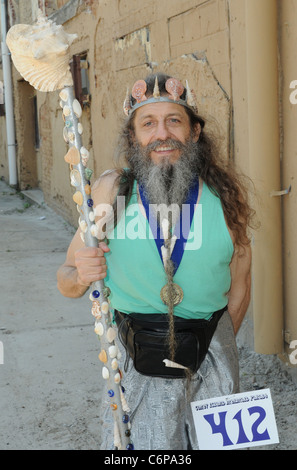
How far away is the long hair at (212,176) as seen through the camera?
92.7 inches

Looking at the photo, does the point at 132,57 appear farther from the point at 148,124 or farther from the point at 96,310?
the point at 96,310

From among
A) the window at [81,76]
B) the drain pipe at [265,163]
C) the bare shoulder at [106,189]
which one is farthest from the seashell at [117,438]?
the window at [81,76]

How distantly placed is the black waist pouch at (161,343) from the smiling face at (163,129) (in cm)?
57

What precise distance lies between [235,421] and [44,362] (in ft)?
8.11

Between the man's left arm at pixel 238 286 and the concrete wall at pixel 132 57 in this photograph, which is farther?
the concrete wall at pixel 132 57

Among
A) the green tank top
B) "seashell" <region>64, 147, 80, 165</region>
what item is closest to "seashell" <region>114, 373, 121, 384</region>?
the green tank top

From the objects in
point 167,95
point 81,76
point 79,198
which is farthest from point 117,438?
point 81,76

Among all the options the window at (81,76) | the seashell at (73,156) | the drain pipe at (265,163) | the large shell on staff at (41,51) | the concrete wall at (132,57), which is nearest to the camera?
the large shell on staff at (41,51)

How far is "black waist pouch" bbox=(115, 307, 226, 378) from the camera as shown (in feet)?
7.26

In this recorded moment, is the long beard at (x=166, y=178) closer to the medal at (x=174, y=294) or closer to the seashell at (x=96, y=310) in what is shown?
the medal at (x=174, y=294)

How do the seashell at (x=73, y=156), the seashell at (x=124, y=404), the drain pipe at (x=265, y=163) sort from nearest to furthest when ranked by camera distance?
the seashell at (x=73, y=156) < the seashell at (x=124, y=404) < the drain pipe at (x=265, y=163)

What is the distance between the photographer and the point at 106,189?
2.36 m

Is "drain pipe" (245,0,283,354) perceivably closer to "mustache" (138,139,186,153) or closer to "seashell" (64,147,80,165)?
"mustache" (138,139,186,153)

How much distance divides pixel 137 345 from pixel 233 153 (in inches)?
95.6
